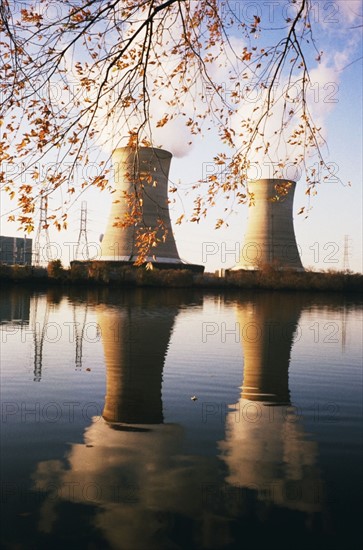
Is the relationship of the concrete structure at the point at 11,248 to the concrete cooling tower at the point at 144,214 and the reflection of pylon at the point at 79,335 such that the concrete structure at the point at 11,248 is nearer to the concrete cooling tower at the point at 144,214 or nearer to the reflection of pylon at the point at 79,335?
the concrete cooling tower at the point at 144,214

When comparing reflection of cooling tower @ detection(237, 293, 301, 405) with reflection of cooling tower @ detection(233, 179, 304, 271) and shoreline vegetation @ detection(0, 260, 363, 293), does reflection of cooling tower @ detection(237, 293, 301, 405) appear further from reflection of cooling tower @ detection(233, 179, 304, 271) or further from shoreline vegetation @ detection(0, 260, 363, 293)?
shoreline vegetation @ detection(0, 260, 363, 293)

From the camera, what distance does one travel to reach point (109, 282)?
1233 inches

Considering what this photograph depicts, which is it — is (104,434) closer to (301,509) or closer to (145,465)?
(145,465)

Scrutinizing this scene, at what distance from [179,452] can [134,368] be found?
3125 mm

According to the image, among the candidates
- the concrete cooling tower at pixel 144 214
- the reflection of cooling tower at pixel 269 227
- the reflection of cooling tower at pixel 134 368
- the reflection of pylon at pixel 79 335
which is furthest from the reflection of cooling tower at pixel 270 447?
the reflection of cooling tower at pixel 269 227

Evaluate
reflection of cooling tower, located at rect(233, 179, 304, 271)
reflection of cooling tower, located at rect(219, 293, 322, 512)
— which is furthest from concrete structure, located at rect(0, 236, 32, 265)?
reflection of cooling tower, located at rect(219, 293, 322, 512)

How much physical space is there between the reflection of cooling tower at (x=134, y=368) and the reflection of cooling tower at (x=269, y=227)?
16.1 m

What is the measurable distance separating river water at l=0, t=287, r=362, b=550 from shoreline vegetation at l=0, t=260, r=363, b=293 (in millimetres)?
23554

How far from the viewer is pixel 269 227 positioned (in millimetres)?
27594

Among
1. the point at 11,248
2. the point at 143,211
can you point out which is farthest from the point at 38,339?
the point at 11,248

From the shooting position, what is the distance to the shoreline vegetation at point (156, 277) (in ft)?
102

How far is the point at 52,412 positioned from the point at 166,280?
88.8 feet

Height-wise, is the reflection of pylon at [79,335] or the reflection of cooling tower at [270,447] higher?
the reflection of pylon at [79,335]

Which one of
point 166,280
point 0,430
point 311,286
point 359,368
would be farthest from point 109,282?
point 0,430
